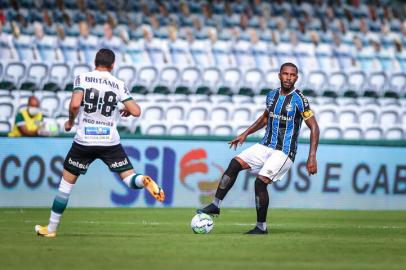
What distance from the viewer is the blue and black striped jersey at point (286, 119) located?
42.6ft

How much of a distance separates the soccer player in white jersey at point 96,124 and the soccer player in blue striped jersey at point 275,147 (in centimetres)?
144

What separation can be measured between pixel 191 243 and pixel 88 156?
1.58m

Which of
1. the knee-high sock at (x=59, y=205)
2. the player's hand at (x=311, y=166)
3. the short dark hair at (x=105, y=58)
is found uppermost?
the short dark hair at (x=105, y=58)

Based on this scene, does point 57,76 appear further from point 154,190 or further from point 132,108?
point 154,190

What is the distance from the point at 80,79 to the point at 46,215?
5.23 metres

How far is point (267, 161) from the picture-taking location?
42.5 feet

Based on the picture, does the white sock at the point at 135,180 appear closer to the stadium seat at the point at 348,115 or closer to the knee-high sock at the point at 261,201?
the knee-high sock at the point at 261,201

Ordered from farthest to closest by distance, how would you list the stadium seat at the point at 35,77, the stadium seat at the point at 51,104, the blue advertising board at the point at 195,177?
the stadium seat at the point at 35,77 < the stadium seat at the point at 51,104 < the blue advertising board at the point at 195,177

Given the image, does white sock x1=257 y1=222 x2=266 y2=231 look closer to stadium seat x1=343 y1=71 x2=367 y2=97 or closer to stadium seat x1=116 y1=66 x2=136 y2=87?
stadium seat x1=116 y1=66 x2=136 y2=87

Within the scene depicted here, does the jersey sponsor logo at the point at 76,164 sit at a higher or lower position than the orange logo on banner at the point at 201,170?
higher

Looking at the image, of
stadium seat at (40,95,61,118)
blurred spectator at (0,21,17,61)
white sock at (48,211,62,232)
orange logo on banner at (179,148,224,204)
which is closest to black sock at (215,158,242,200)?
white sock at (48,211,62,232)

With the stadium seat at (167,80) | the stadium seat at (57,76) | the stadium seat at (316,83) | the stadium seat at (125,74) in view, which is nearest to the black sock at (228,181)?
the stadium seat at (57,76)

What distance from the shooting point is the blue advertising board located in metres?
18.4

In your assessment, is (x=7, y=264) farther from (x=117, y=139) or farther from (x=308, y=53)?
(x=308, y=53)
